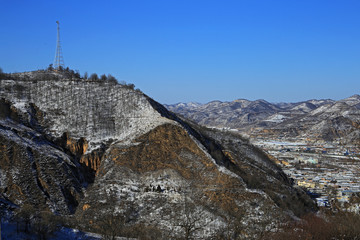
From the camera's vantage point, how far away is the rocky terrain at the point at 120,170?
3538 centimetres

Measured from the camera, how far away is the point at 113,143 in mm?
46156

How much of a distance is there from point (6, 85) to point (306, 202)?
43580 mm

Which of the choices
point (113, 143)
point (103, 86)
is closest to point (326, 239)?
point (113, 143)

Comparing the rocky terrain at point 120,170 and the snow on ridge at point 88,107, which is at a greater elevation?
the snow on ridge at point 88,107

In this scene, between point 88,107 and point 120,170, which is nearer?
point 120,170

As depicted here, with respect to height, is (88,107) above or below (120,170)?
above

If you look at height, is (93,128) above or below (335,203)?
above

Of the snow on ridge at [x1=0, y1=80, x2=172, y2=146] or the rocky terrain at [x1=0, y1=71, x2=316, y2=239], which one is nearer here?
the rocky terrain at [x1=0, y1=71, x2=316, y2=239]

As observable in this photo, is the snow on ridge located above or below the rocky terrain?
above

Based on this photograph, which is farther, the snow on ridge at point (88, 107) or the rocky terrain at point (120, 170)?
the snow on ridge at point (88, 107)

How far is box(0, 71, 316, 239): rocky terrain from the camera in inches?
1393

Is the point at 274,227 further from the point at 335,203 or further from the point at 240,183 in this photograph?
the point at 335,203

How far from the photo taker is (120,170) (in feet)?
137

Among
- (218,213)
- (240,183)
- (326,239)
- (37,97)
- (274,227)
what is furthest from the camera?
(37,97)
